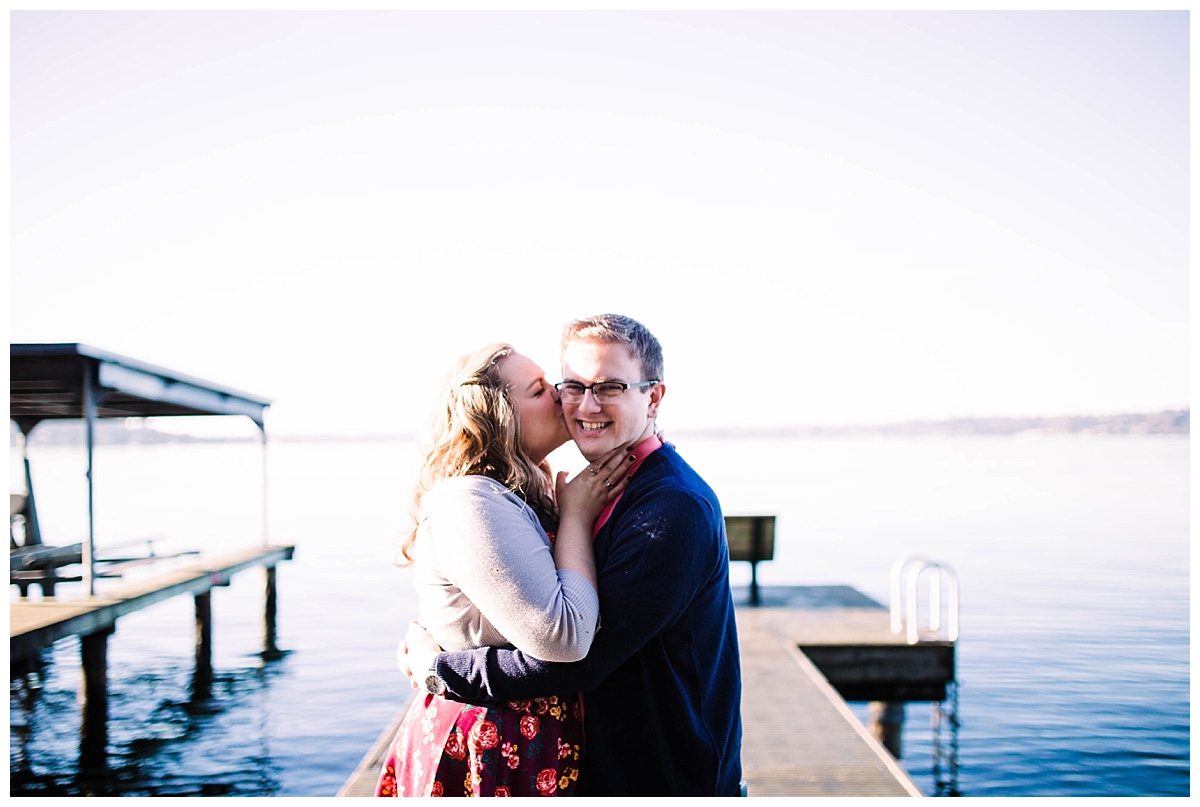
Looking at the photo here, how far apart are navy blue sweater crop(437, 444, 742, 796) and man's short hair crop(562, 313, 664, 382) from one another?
0.32 m

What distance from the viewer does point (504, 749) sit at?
2.53 meters

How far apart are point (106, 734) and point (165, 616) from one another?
31.1 feet

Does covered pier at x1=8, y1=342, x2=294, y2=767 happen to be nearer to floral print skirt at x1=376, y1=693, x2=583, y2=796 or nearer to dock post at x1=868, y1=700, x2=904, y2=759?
floral print skirt at x1=376, y1=693, x2=583, y2=796

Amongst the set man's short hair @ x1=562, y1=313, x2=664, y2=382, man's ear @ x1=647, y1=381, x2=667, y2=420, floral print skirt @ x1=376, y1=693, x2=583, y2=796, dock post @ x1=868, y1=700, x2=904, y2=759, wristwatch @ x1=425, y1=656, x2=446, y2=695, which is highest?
man's short hair @ x1=562, y1=313, x2=664, y2=382

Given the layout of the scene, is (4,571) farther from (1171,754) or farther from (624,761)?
(1171,754)

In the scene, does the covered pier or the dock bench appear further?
the dock bench

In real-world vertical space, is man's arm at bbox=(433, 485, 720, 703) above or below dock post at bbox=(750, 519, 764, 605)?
above

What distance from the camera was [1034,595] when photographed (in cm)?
2041

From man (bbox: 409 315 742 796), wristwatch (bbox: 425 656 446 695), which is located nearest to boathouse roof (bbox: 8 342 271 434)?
wristwatch (bbox: 425 656 446 695)

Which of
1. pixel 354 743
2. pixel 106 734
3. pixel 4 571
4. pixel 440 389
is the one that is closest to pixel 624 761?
pixel 440 389

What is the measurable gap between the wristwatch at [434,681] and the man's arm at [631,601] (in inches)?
3.2

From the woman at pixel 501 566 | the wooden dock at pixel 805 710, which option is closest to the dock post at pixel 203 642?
the wooden dock at pixel 805 710

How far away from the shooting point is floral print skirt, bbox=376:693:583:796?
2.53 metres

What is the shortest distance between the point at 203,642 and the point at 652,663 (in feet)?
43.7
